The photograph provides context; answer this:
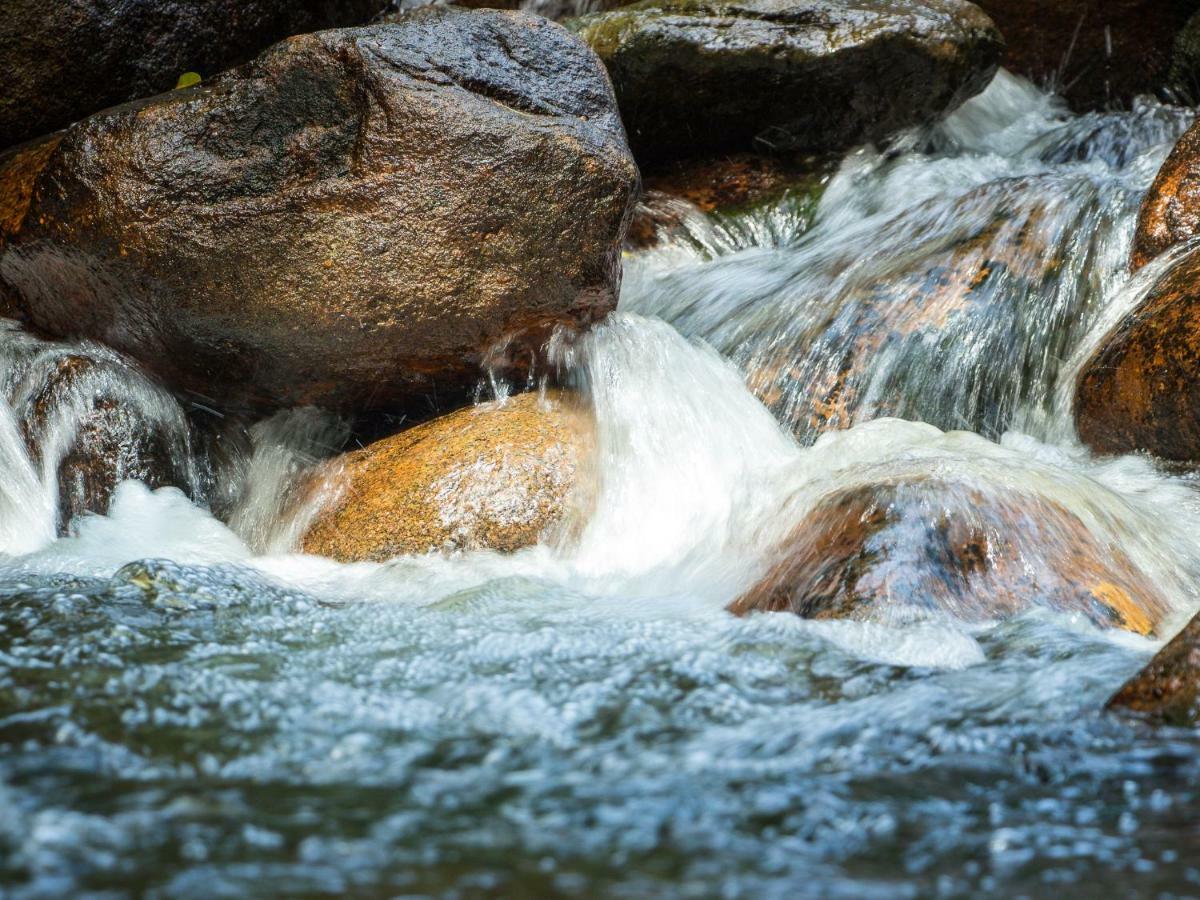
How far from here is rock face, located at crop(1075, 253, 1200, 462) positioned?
465cm

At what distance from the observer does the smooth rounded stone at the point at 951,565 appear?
3.35 m

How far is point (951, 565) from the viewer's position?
136 inches

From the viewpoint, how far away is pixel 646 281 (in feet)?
23.9

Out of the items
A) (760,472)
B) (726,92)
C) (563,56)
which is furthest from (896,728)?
(726,92)

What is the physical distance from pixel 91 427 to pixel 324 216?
4.33ft

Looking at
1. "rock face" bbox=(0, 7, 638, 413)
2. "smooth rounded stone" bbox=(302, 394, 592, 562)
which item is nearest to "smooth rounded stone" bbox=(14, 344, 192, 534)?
"rock face" bbox=(0, 7, 638, 413)

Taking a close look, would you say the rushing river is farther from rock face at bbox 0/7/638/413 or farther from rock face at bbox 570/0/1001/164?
rock face at bbox 570/0/1001/164

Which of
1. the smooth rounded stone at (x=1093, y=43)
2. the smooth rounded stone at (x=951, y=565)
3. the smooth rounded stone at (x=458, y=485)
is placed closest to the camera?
the smooth rounded stone at (x=951, y=565)

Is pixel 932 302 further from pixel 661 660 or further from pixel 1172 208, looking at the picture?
pixel 661 660

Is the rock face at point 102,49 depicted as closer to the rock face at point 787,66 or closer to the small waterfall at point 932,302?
the rock face at point 787,66

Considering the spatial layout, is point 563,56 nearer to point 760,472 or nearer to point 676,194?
point 760,472

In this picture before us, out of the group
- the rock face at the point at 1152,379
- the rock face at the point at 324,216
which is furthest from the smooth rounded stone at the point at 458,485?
the rock face at the point at 1152,379

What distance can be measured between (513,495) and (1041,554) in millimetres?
2066

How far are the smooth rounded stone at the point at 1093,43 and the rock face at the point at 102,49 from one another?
20.1ft
